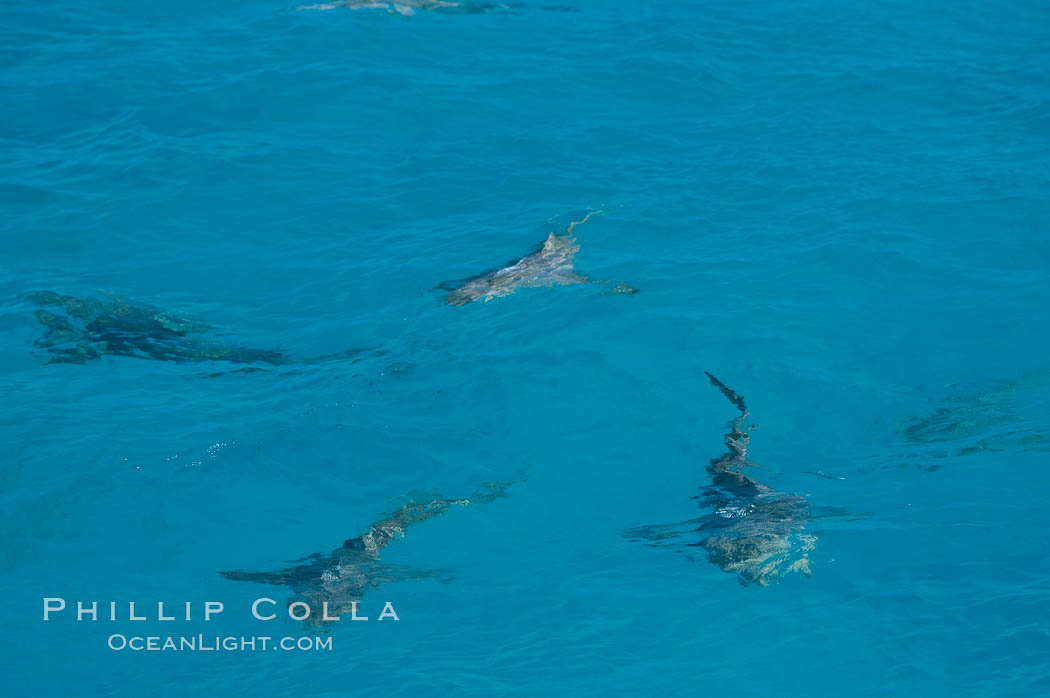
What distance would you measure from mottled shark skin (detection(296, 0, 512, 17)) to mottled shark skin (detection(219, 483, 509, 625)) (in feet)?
44.7

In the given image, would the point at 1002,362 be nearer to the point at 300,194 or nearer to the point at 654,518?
the point at 654,518

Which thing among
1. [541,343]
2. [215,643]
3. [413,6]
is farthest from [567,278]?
[413,6]

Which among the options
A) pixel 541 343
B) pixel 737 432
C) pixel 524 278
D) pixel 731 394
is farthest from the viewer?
pixel 524 278

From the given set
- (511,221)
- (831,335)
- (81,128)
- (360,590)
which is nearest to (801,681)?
(360,590)

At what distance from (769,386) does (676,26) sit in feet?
34.1

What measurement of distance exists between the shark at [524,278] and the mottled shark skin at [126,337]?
235 cm

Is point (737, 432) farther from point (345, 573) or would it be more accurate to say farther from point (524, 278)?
point (345, 573)

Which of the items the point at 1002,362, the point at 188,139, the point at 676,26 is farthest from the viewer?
the point at 676,26

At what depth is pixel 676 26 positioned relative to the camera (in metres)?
18.9

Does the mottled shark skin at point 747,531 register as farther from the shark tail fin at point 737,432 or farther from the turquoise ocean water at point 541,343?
the shark tail fin at point 737,432

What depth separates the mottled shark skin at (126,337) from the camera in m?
11.3

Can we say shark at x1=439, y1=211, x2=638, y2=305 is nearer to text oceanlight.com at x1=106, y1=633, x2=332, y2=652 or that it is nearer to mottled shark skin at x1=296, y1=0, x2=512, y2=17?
text oceanlight.com at x1=106, y1=633, x2=332, y2=652

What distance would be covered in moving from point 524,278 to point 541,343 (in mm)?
1081

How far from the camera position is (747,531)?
8.88 meters
